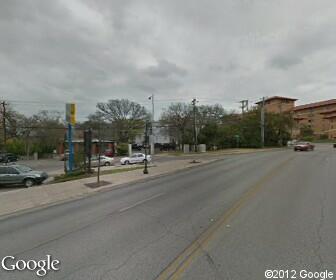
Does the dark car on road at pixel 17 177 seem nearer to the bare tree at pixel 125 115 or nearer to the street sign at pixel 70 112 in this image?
the street sign at pixel 70 112

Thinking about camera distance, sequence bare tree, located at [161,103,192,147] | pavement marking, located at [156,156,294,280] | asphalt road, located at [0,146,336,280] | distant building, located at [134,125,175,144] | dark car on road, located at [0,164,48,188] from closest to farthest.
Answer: pavement marking, located at [156,156,294,280]
asphalt road, located at [0,146,336,280]
dark car on road, located at [0,164,48,188]
bare tree, located at [161,103,192,147]
distant building, located at [134,125,175,144]

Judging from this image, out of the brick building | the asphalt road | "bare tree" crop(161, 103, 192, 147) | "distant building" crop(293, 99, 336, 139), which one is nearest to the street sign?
the asphalt road

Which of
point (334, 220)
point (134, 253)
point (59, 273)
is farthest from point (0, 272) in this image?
point (334, 220)

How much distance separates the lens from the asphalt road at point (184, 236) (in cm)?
379

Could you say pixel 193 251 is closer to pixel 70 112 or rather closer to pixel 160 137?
pixel 70 112

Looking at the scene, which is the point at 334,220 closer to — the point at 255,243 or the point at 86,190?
the point at 255,243

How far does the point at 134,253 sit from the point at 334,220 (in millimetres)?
4769

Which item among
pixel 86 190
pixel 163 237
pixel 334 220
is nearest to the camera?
pixel 163 237

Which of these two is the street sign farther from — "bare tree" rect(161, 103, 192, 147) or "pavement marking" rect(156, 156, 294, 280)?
"bare tree" rect(161, 103, 192, 147)

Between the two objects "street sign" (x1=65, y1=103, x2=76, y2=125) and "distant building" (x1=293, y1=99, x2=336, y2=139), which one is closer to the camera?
"street sign" (x1=65, y1=103, x2=76, y2=125)

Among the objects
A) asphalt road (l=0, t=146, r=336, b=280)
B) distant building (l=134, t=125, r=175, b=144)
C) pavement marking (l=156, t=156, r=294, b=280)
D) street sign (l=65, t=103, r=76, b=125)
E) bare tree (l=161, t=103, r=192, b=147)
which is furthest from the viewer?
distant building (l=134, t=125, r=175, b=144)

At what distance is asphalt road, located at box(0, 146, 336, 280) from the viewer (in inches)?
149

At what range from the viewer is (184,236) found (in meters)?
5.11

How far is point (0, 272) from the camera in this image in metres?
4.05
